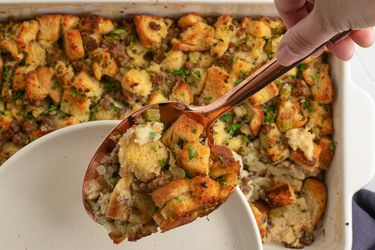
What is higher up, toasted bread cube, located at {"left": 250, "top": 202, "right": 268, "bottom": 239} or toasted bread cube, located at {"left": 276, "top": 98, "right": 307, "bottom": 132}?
toasted bread cube, located at {"left": 276, "top": 98, "right": 307, "bottom": 132}

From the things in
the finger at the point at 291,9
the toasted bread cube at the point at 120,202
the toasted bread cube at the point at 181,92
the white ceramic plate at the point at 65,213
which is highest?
the finger at the point at 291,9

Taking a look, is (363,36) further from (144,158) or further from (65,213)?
(65,213)

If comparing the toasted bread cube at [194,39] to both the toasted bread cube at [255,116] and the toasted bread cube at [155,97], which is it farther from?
the toasted bread cube at [255,116]

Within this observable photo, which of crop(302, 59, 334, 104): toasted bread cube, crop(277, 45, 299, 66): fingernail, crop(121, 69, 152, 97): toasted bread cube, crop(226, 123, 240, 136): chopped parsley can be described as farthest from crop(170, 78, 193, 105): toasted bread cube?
crop(277, 45, 299, 66): fingernail

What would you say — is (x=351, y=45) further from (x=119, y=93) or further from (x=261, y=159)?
(x=119, y=93)

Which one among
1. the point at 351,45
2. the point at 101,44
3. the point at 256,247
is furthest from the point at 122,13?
the point at 256,247

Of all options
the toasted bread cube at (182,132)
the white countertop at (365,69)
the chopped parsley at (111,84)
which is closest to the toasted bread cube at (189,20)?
the chopped parsley at (111,84)

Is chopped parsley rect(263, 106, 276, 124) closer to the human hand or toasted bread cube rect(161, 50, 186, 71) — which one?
toasted bread cube rect(161, 50, 186, 71)
